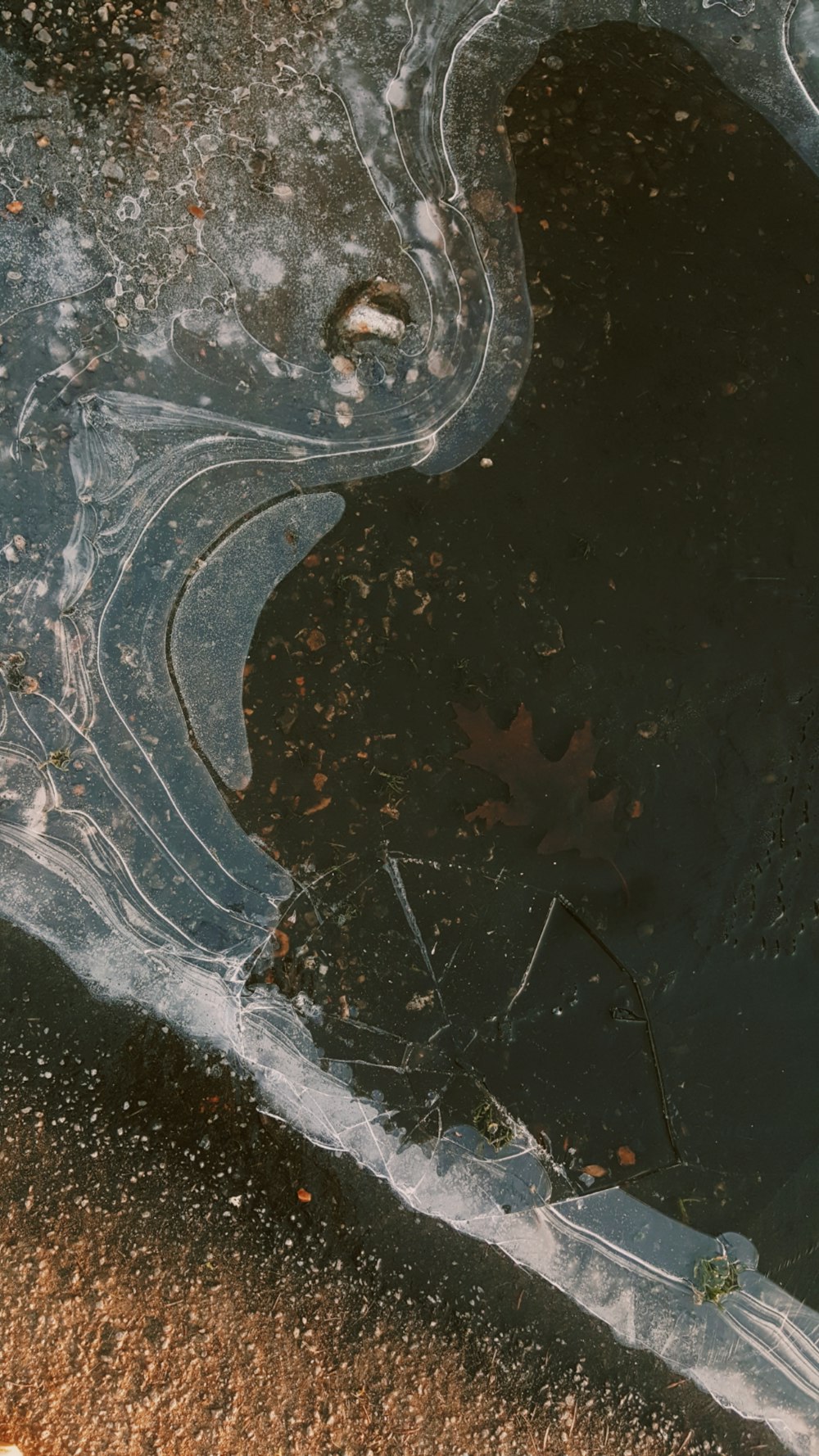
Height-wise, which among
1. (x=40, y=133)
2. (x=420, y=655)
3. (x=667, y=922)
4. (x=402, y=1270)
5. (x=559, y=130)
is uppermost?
(x=559, y=130)

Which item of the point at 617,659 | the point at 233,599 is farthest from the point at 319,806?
the point at 617,659

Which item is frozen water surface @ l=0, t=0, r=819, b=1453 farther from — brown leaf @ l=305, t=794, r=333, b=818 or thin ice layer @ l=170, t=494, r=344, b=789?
brown leaf @ l=305, t=794, r=333, b=818

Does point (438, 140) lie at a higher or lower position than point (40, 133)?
higher

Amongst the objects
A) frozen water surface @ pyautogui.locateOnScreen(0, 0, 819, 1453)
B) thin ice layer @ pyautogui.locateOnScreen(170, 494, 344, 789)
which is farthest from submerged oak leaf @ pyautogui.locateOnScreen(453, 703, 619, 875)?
thin ice layer @ pyautogui.locateOnScreen(170, 494, 344, 789)

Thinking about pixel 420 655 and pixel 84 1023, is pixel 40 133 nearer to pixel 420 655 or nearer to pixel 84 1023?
pixel 420 655

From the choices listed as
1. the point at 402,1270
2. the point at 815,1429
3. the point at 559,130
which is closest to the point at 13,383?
the point at 559,130

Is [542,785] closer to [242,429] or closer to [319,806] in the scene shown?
[319,806]
